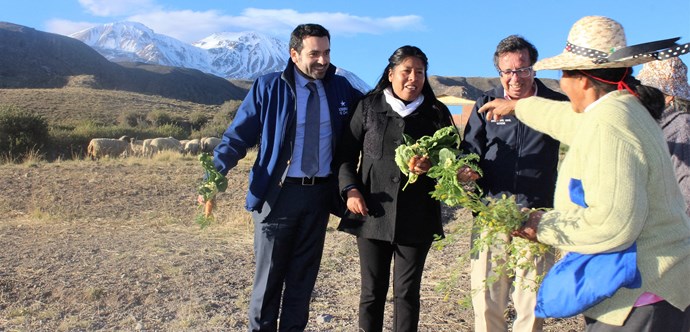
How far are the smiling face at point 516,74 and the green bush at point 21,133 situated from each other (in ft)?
63.7

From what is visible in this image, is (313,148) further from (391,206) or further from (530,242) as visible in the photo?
(530,242)

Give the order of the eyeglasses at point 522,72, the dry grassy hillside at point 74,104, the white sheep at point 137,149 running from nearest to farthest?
the eyeglasses at point 522,72
the white sheep at point 137,149
the dry grassy hillside at point 74,104

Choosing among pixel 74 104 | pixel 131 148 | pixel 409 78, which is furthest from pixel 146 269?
pixel 74 104

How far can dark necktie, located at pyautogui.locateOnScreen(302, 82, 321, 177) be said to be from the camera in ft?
11.3

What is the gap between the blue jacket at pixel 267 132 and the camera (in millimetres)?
3412

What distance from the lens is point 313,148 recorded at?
11.4ft

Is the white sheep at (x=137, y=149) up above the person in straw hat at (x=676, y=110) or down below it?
below

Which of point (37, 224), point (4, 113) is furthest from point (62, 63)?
point (37, 224)

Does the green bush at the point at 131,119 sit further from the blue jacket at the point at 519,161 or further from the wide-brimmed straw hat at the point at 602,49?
the wide-brimmed straw hat at the point at 602,49

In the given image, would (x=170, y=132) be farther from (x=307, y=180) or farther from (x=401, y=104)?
(x=401, y=104)

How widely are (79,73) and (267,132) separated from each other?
74.8m

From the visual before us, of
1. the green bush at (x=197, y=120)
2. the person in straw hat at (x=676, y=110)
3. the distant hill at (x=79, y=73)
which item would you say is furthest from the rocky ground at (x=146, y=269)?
the distant hill at (x=79, y=73)

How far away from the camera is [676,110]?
2.93 metres

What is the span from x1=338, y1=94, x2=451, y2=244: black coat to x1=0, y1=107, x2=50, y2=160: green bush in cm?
1880
